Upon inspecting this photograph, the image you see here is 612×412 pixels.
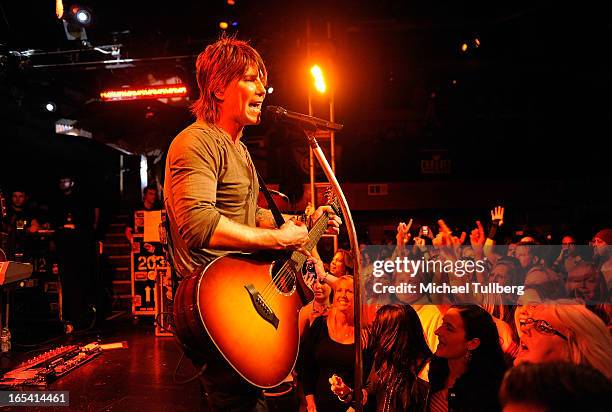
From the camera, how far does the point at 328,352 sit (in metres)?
3.62

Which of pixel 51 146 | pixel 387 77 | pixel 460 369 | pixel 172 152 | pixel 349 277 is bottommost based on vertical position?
pixel 460 369

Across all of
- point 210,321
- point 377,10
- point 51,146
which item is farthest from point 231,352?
point 51,146

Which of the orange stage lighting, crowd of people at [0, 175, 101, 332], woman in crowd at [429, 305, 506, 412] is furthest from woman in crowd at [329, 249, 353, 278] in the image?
the orange stage lighting

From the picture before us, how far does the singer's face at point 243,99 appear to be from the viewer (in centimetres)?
176

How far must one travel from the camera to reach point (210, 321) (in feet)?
4.70

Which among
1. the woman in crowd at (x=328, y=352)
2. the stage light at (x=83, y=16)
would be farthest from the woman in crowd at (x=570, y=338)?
the stage light at (x=83, y=16)

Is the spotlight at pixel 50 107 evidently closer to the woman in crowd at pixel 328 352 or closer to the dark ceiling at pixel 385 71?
the dark ceiling at pixel 385 71

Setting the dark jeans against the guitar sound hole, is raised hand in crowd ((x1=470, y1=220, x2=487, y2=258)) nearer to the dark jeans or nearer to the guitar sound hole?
the guitar sound hole

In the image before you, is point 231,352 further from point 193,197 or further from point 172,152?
point 172,152

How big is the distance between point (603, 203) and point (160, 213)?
11966 mm

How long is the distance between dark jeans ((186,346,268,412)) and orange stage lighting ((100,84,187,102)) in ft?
26.5

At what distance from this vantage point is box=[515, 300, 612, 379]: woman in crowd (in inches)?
96.9

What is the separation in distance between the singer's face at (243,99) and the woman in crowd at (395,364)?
2.11 meters

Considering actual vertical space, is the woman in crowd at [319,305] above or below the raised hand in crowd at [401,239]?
below
